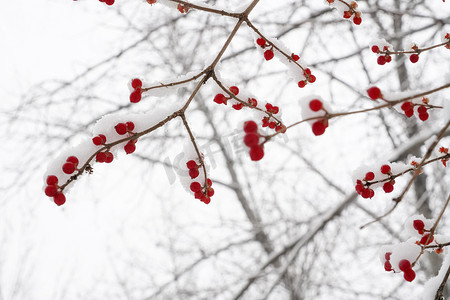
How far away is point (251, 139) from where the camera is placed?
34.6 inches

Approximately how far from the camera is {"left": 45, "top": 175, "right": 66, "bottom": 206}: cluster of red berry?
1115mm

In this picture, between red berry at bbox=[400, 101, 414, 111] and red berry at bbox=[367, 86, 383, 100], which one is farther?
red berry at bbox=[400, 101, 414, 111]

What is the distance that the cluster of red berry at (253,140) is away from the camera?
881 millimetres

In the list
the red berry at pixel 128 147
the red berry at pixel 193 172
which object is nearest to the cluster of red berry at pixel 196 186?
the red berry at pixel 193 172

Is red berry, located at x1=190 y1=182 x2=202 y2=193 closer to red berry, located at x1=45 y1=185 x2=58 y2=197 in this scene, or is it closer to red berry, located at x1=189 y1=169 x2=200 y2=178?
red berry, located at x1=189 y1=169 x2=200 y2=178

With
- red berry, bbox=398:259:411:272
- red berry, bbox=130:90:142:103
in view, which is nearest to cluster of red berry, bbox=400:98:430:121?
red berry, bbox=398:259:411:272

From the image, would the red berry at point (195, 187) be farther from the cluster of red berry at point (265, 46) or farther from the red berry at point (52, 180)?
the cluster of red berry at point (265, 46)

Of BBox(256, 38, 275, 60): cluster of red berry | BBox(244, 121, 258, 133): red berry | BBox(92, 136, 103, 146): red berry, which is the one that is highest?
BBox(256, 38, 275, 60): cluster of red berry

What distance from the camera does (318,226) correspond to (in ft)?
11.4

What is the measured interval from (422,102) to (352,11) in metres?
0.48

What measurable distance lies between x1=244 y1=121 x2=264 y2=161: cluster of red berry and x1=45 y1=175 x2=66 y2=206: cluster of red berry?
63cm

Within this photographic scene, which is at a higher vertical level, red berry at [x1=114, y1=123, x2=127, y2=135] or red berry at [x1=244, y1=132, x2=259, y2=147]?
red berry at [x1=114, y1=123, x2=127, y2=135]

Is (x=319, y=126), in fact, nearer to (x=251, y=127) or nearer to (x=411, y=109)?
(x=251, y=127)

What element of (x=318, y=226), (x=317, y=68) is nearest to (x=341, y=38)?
(x=317, y=68)
